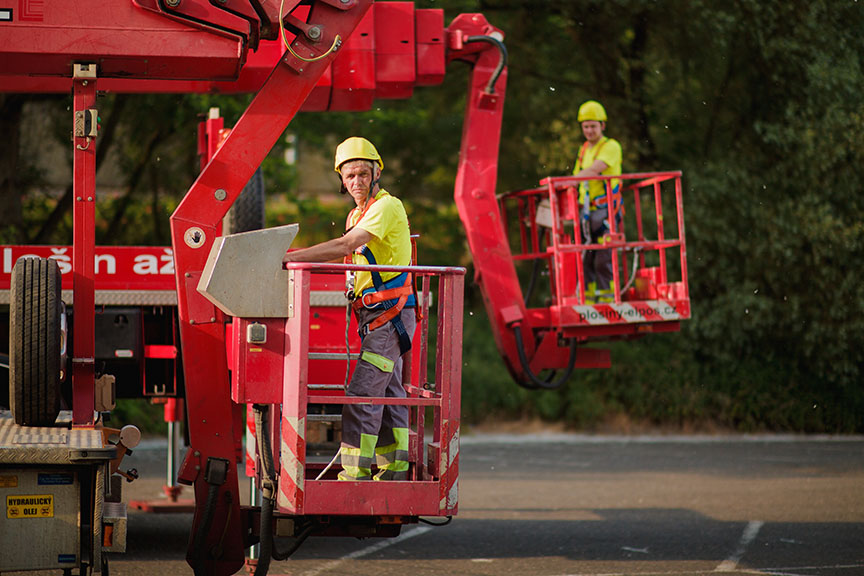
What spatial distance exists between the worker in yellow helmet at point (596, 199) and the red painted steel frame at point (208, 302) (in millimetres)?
3515

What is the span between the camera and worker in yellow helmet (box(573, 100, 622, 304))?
32.8ft

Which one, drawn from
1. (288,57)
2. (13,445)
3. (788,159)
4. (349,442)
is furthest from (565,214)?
(788,159)

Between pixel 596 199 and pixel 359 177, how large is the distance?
13.1ft

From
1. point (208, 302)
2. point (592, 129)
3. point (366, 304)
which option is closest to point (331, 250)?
point (366, 304)

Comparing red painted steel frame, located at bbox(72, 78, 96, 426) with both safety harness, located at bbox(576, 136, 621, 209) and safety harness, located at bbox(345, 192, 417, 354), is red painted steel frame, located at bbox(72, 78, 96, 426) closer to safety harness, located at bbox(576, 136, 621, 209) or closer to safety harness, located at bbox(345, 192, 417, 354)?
safety harness, located at bbox(345, 192, 417, 354)

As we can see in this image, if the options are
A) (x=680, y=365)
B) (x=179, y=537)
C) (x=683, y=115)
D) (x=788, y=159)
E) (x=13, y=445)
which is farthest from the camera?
(x=683, y=115)

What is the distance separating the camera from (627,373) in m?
18.9

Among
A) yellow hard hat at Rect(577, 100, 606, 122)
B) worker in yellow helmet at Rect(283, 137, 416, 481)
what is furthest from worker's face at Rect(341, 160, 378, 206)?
yellow hard hat at Rect(577, 100, 606, 122)

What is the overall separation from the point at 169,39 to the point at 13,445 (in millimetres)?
2279

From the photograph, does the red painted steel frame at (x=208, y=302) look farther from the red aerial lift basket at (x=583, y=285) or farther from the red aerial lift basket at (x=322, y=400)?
the red aerial lift basket at (x=583, y=285)

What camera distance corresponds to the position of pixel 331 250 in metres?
6.20

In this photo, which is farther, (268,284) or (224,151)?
(224,151)

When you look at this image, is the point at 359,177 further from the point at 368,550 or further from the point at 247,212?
the point at 368,550

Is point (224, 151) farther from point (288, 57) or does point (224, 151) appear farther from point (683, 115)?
point (683, 115)
